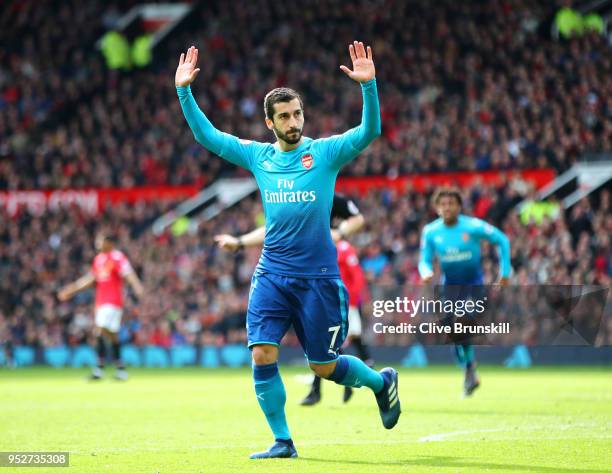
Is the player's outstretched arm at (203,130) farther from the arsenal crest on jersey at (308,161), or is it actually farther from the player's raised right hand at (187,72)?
the arsenal crest on jersey at (308,161)

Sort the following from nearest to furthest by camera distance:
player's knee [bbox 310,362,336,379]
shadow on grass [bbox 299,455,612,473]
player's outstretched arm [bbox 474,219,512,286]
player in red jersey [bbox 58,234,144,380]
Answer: shadow on grass [bbox 299,455,612,473]
player's knee [bbox 310,362,336,379]
player's outstretched arm [bbox 474,219,512,286]
player in red jersey [bbox 58,234,144,380]

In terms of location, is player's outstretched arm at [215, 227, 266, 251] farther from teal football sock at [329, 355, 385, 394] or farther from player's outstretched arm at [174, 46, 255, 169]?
teal football sock at [329, 355, 385, 394]

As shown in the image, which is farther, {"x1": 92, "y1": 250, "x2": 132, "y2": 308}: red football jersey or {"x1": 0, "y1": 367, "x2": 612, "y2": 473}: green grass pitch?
{"x1": 92, "y1": 250, "x2": 132, "y2": 308}: red football jersey

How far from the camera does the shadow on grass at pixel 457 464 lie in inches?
298

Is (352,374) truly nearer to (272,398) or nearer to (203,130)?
(272,398)

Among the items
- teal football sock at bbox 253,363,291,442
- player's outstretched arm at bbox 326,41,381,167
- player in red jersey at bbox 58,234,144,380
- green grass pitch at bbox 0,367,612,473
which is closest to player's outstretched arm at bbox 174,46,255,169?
player's outstretched arm at bbox 326,41,381,167

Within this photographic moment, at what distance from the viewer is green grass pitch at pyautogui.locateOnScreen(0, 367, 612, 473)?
26.3 ft

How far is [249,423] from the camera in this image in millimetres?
11383

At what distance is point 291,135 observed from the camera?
8.30 meters

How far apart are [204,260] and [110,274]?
339 inches

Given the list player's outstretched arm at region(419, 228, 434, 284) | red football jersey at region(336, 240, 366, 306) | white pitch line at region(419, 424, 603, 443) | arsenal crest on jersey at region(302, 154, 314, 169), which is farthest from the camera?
red football jersey at region(336, 240, 366, 306)

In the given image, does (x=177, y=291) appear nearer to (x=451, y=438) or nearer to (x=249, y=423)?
(x=249, y=423)

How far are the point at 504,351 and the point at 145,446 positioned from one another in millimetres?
15209

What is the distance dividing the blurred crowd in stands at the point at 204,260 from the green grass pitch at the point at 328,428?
645cm
